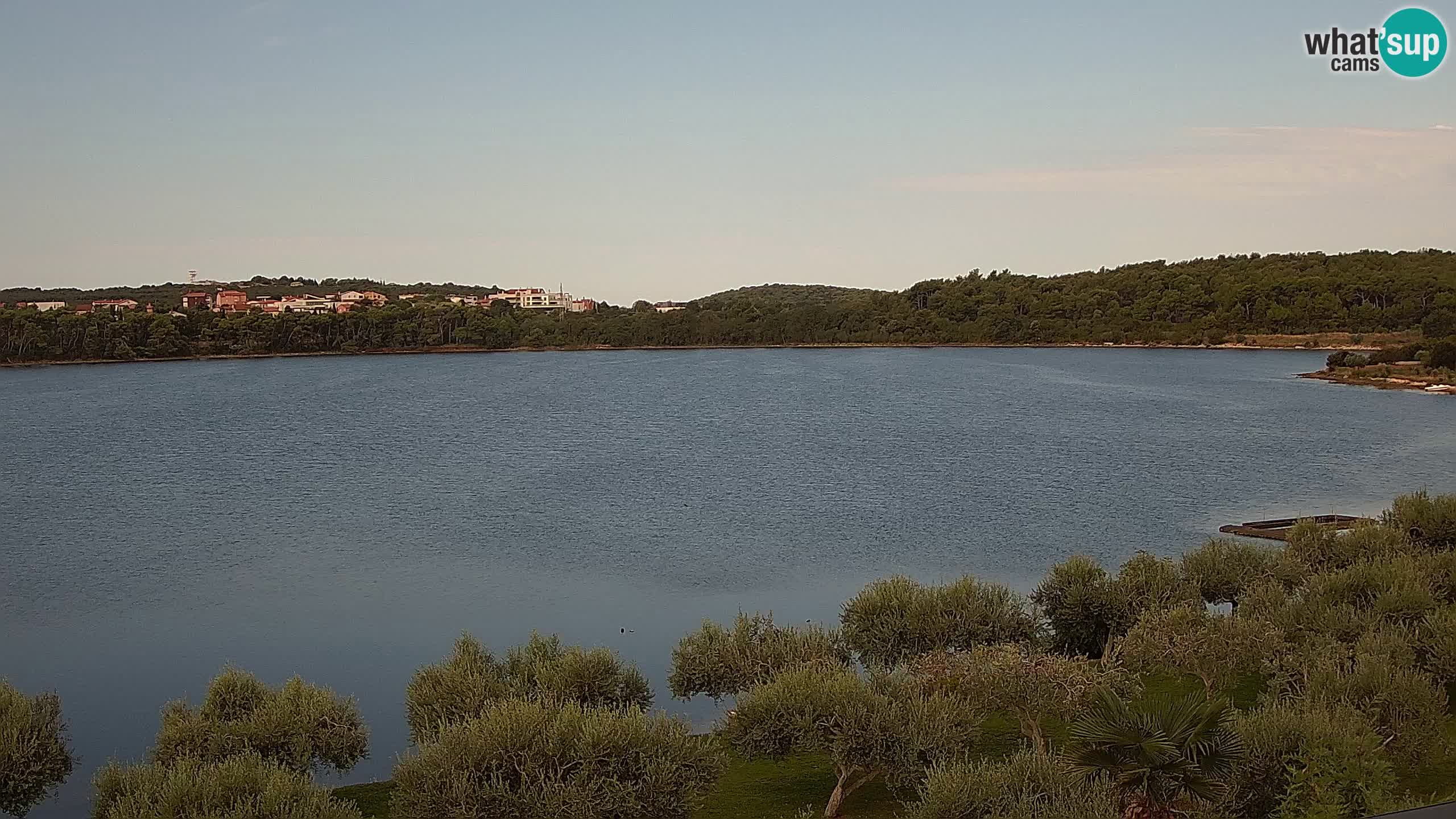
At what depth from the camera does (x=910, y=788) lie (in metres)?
12.7

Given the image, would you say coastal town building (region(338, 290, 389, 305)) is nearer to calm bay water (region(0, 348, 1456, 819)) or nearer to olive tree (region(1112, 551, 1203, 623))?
calm bay water (region(0, 348, 1456, 819))

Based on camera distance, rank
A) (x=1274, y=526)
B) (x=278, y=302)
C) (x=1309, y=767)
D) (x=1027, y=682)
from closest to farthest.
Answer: (x=1309, y=767) → (x=1027, y=682) → (x=1274, y=526) → (x=278, y=302)

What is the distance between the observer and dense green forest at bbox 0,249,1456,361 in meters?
103

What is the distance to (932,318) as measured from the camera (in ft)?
415

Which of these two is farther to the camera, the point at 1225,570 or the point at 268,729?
the point at 1225,570

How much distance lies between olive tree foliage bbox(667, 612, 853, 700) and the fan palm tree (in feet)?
19.9

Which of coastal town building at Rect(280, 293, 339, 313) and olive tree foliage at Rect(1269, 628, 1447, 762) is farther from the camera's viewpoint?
coastal town building at Rect(280, 293, 339, 313)

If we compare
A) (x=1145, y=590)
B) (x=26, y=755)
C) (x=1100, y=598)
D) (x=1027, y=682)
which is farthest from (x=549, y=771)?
(x=1145, y=590)

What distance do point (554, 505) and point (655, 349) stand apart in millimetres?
92346

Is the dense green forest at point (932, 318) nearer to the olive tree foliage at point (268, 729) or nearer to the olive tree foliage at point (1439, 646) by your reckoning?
the olive tree foliage at point (1439, 646)

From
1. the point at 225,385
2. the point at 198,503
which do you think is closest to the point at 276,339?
A: the point at 225,385

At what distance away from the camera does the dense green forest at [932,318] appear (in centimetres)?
10269

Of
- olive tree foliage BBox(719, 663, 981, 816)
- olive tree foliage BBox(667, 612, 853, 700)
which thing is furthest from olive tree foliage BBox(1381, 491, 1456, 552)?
olive tree foliage BBox(719, 663, 981, 816)

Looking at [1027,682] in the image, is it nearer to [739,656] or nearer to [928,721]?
[928,721]
